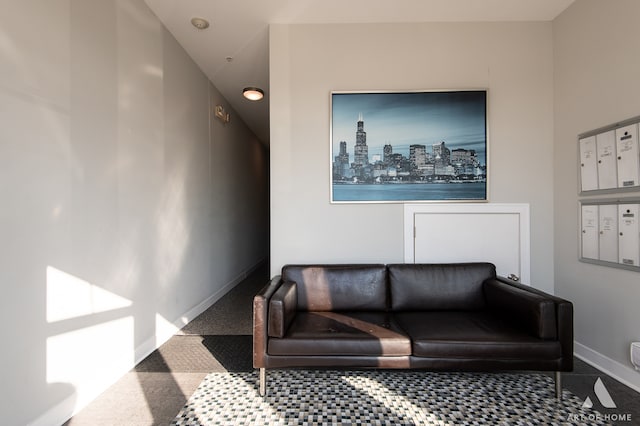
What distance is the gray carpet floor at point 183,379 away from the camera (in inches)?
64.6

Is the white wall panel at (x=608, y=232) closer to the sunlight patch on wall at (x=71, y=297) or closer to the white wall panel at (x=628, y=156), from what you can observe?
the white wall panel at (x=628, y=156)

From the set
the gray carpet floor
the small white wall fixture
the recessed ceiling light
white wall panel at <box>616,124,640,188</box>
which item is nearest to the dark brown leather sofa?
the small white wall fixture

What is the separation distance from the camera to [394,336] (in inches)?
70.4

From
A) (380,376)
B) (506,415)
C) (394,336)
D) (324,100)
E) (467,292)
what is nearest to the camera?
(506,415)

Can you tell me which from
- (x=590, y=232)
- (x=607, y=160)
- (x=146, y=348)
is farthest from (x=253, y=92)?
(x=590, y=232)

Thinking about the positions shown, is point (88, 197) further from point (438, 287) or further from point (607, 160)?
point (607, 160)

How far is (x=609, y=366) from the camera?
202 cm

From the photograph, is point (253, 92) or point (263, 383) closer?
point (263, 383)

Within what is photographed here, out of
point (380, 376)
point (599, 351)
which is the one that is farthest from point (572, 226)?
point (380, 376)

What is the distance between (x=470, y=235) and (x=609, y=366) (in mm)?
1286

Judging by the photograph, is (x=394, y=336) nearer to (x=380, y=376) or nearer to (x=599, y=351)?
(x=380, y=376)

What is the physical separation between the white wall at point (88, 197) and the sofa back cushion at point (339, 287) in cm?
128

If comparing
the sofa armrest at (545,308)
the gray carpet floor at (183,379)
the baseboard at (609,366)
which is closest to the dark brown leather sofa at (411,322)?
the sofa armrest at (545,308)

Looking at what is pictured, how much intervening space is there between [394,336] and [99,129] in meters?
2.43
